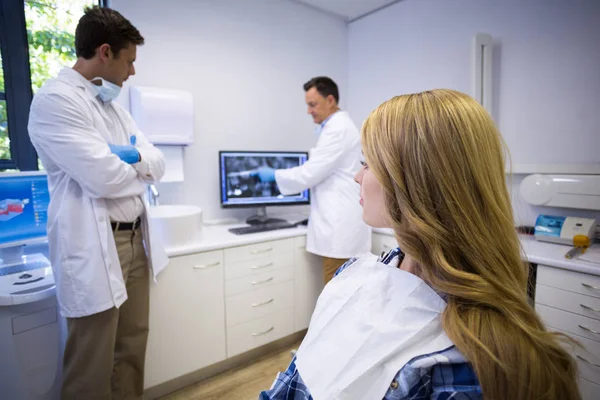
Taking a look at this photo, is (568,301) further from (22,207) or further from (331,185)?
(22,207)

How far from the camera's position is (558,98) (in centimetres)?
200

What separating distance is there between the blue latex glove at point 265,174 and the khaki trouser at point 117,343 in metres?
1.03

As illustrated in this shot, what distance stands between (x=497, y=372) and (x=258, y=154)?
208 centimetres

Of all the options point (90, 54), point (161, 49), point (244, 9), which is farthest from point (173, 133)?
point (244, 9)

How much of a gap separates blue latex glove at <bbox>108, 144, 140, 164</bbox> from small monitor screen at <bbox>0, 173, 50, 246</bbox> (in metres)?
0.46

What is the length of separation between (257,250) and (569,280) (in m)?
1.59

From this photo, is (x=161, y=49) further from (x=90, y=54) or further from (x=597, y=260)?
(x=597, y=260)

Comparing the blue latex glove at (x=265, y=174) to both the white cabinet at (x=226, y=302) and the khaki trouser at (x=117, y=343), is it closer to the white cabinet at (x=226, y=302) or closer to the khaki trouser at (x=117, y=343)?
the white cabinet at (x=226, y=302)

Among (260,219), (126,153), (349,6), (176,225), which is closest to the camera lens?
A: (126,153)

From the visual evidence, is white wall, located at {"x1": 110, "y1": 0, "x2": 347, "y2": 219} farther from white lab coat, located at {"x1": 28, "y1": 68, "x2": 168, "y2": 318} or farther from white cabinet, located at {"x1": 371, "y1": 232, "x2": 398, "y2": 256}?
white lab coat, located at {"x1": 28, "y1": 68, "x2": 168, "y2": 318}

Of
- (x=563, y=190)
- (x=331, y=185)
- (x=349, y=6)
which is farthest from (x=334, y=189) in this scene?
(x=349, y=6)

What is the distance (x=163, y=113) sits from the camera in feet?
6.62

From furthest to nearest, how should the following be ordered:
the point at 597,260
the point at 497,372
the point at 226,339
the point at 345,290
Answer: the point at 226,339, the point at 597,260, the point at 345,290, the point at 497,372

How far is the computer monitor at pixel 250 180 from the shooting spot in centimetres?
232
